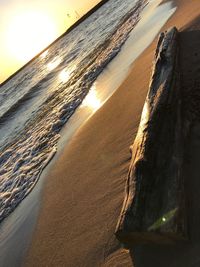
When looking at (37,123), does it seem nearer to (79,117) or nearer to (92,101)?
(92,101)

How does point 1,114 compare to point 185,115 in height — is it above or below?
above

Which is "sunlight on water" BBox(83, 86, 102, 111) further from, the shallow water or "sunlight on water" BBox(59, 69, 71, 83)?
"sunlight on water" BBox(59, 69, 71, 83)

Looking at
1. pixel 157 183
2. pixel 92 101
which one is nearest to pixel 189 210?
pixel 157 183

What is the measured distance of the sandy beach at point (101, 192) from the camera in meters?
3.31

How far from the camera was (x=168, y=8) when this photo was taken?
12469mm

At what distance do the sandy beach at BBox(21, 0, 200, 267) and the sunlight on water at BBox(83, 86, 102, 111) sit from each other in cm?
57

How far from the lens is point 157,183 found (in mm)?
3227

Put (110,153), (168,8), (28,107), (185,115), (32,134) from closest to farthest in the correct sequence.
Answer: (185,115) < (110,153) < (32,134) < (168,8) < (28,107)

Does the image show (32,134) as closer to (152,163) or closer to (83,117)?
(83,117)

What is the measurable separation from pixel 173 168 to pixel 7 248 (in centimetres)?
312

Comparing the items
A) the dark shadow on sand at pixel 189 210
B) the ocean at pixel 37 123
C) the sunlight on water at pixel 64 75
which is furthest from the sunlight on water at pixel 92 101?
the sunlight on water at pixel 64 75

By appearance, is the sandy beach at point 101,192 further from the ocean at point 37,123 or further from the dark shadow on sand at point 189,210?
the ocean at point 37,123

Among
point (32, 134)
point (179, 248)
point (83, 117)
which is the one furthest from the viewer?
point (32, 134)

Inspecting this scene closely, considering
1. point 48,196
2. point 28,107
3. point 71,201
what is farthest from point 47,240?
point 28,107
